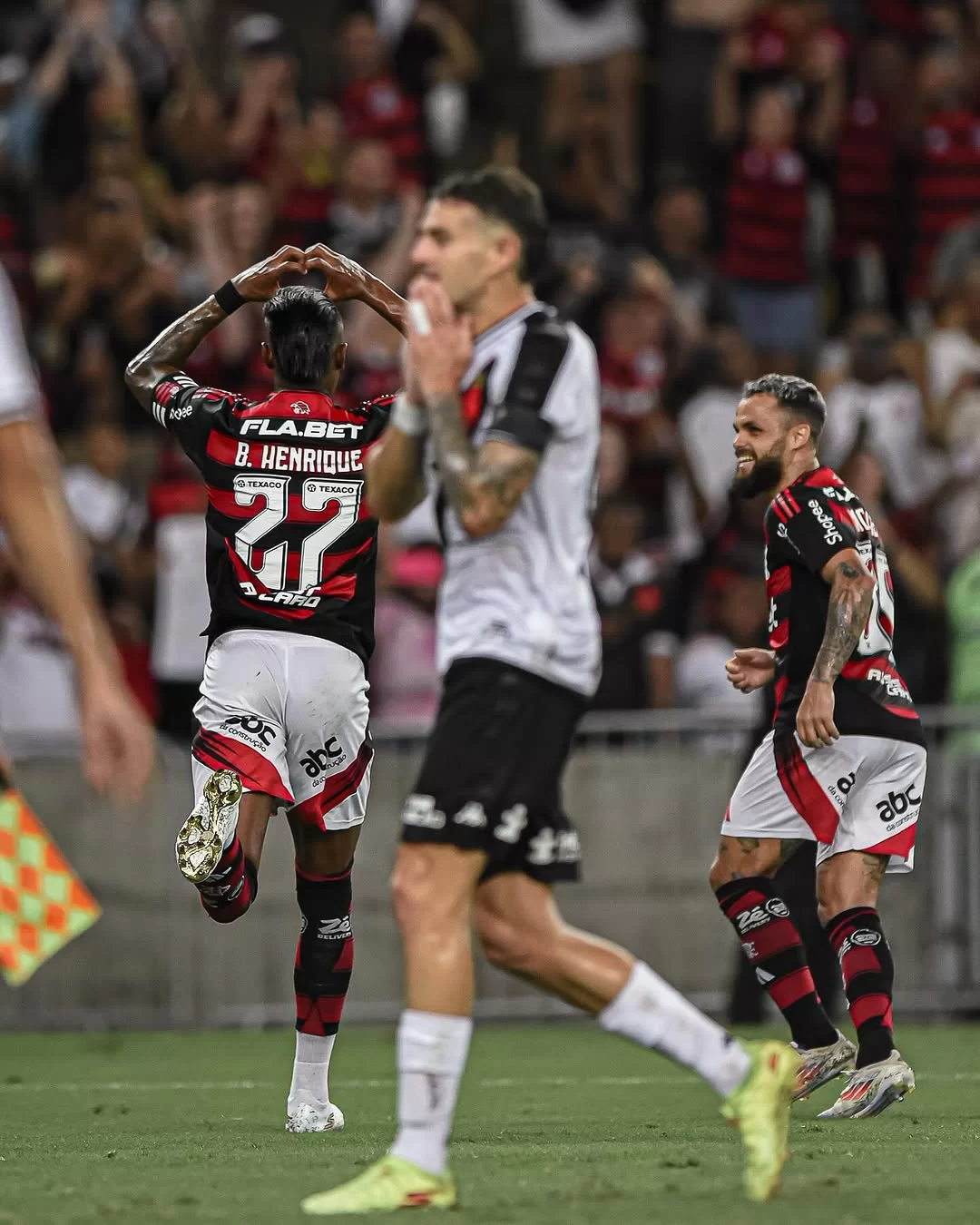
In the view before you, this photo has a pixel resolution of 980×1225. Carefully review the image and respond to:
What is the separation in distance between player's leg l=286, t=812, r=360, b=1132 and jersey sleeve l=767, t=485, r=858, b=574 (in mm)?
1794

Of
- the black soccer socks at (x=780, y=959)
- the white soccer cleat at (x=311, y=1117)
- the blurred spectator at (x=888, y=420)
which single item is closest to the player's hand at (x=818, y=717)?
the black soccer socks at (x=780, y=959)

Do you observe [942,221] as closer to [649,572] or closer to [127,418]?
[649,572]

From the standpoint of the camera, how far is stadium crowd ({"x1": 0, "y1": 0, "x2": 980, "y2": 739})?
13445 mm

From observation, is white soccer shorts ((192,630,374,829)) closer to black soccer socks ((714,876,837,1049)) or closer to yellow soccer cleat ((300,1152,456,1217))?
black soccer socks ((714,876,837,1049))

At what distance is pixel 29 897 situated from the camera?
10.8 metres

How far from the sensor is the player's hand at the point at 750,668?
794 cm

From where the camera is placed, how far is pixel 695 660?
13617mm

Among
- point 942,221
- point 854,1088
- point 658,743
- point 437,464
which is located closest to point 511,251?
point 437,464

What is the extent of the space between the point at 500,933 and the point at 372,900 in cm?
752

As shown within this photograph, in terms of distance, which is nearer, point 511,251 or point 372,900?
point 511,251

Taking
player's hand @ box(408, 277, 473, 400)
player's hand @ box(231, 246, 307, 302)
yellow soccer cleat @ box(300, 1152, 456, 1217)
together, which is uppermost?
player's hand @ box(408, 277, 473, 400)

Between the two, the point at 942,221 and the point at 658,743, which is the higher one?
the point at 942,221

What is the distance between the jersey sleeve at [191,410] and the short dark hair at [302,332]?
0.66 ft

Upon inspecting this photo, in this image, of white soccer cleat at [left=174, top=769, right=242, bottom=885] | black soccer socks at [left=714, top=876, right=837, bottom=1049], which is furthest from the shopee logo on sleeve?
white soccer cleat at [left=174, top=769, right=242, bottom=885]
